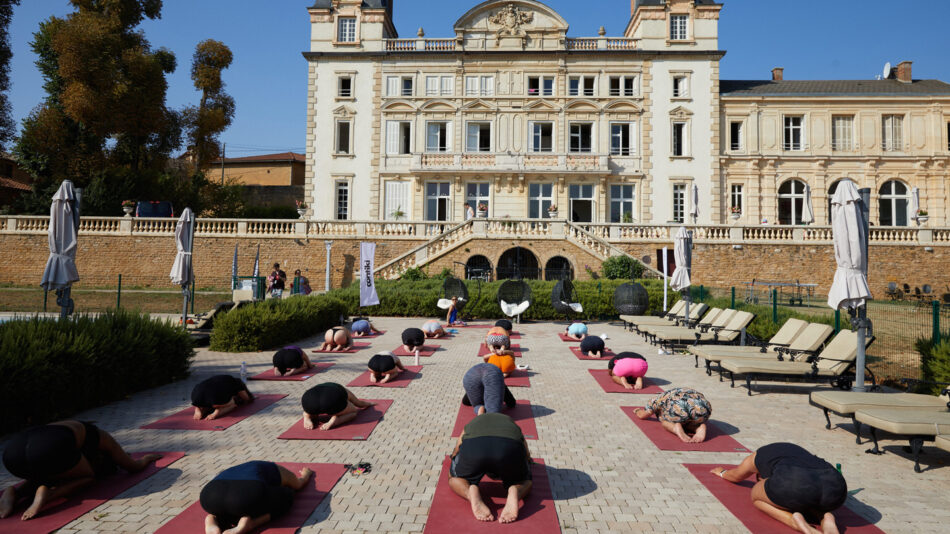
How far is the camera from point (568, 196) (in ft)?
103

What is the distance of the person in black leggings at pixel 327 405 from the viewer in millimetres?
6141

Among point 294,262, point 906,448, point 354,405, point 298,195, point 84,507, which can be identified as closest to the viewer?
point 84,507

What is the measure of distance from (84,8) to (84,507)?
1499 inches

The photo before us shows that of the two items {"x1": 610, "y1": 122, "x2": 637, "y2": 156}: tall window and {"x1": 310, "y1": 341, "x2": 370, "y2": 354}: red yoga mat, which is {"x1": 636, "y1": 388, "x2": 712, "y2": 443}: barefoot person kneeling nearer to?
{"x1": 310, "y1": 341, "x2": 370, "y2": 354}: red yoga mat

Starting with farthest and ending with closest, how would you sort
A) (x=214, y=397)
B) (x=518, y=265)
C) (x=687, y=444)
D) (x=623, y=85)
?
1. (x=623, y=85)
2. (x=518, y=265)
3. (x=214, y=397)
4. (x=687, y=444)

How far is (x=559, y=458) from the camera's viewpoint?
5.41 metres

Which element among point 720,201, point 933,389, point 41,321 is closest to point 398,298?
point 41,321

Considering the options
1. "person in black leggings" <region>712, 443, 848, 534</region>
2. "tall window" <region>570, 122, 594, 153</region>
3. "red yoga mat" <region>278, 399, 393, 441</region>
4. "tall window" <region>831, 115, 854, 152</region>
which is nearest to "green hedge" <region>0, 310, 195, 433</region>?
"red yoga mat" <region>278, 399, 393, 441</region>

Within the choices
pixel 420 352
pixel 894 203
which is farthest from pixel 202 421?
pixel 894 203

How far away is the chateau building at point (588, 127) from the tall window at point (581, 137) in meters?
0.09

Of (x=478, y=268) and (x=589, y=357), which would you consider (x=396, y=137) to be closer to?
(x=478, y=268)

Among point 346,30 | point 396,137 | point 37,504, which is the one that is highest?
point 346,30

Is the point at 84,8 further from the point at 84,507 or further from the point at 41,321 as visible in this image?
the point at 84,507

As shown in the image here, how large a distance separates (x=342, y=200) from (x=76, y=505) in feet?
98.3
